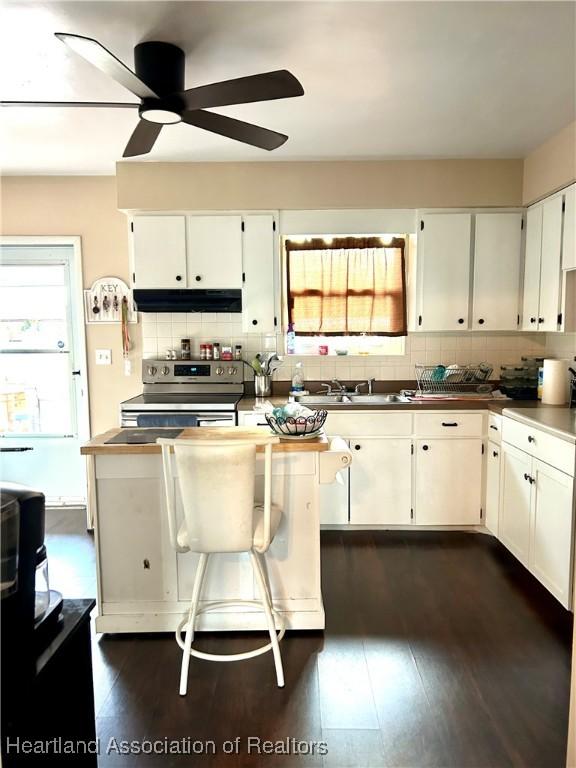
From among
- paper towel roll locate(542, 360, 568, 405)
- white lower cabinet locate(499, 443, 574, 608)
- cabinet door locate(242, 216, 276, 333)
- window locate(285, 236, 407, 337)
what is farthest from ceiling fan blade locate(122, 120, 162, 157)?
paper towel roll locate(542, 360, 568, 405)

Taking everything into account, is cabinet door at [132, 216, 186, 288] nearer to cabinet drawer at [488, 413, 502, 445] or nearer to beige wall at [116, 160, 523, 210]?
beige wall at [116, 160, 523, 210]

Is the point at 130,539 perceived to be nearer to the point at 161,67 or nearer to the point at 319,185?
the point at 161,67

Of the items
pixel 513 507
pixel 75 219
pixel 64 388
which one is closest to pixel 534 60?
pixel 513 507

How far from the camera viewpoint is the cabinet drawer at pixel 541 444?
7.73 ft

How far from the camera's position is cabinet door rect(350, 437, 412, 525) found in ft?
11.2

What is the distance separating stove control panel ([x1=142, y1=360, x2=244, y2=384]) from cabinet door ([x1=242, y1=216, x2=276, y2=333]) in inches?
14.9

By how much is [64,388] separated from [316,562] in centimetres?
278

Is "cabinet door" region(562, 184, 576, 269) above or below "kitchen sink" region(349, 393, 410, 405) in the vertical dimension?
above

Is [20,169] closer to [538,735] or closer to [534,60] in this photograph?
[534,60]

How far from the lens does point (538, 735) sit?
1.72m

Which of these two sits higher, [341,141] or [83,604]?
[341,141]

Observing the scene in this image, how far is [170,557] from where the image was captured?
229cm

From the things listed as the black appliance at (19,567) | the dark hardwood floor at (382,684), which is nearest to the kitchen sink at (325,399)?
the dark hardwood floor at (382,684)

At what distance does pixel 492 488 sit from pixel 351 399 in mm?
1132
